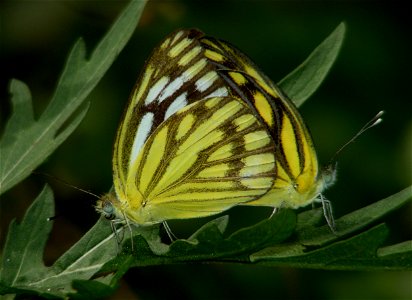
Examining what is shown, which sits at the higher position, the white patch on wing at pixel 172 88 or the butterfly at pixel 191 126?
the white patch on wing at pixel 172 88

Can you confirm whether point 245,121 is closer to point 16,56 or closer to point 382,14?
point 16,56

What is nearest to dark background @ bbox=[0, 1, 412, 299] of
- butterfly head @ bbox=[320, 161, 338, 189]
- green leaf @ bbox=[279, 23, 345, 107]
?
butterfly head @ bbox=[320, 161, 338, 189]

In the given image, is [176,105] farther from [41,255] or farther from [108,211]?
[41,255]

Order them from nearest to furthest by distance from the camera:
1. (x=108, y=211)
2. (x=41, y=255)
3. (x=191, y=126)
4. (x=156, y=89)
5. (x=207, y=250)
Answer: (x=207, y=250) → (x=41, y=255) → (x=108, y=211) → (x=156, y=89) → (x=191, y=126)

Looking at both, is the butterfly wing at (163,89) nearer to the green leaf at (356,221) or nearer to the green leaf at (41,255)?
the green leaf at (41,255)

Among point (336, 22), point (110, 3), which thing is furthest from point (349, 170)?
point (110, 3)

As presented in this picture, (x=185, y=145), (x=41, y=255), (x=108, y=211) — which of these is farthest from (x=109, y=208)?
(x=185, y=145)

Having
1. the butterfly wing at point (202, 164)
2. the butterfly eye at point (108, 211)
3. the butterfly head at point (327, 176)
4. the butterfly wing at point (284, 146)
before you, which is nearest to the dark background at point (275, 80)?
the butterfly wing at point (202, 164)
